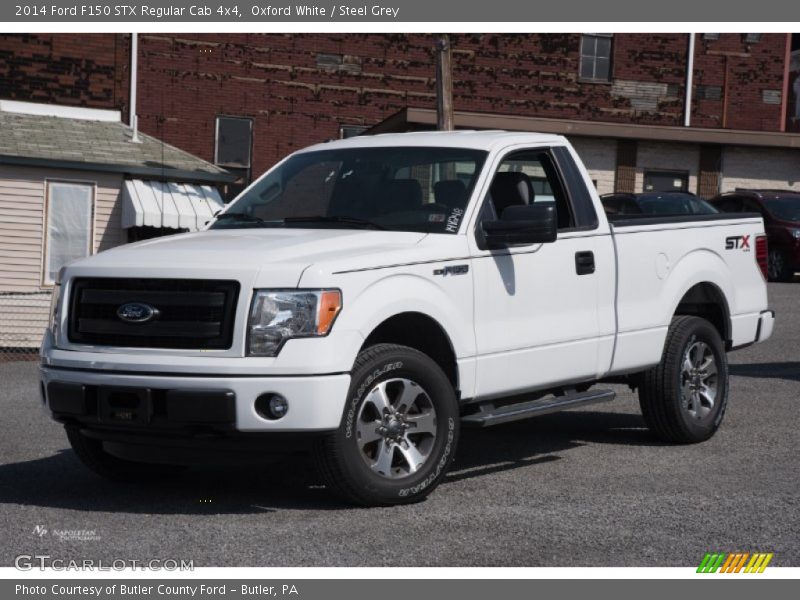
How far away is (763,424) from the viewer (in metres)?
10.3

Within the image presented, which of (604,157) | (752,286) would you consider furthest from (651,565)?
(604,157)

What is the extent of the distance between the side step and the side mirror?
3.12ft

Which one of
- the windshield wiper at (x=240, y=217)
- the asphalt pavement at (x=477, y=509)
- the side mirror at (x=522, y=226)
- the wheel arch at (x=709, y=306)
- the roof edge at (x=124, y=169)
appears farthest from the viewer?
the roof edge at (x=124, y=169)

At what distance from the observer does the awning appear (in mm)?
24109

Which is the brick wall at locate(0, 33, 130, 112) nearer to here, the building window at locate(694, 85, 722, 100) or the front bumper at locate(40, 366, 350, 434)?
the building window at locate(694, 85, 722, 100)

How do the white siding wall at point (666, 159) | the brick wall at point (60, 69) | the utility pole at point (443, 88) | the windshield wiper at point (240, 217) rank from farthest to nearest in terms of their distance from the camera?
the white siding wall at point (666, 159)
the brick wall at point (60, 69)
the utility pole at point (443, 88)
the windshield wiper at point (240, 217)

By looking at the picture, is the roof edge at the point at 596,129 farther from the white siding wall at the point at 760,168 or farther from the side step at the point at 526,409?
the side step at the point at 526,409

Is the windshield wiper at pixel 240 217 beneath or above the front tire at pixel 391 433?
above

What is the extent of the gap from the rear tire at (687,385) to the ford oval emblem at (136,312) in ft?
12.3

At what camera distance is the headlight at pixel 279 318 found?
665 cm

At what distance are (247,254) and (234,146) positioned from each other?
2806cm

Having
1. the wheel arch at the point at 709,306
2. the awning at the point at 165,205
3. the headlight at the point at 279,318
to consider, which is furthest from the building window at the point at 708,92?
the headlight at the point at 279,318

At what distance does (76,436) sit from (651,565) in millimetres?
3480

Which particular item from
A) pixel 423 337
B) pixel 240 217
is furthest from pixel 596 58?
pixel 423 337
